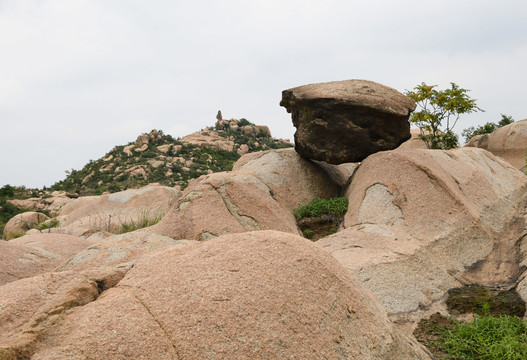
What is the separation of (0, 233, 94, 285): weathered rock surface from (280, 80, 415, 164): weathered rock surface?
5.88 m

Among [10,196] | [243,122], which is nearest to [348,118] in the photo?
[10,196]

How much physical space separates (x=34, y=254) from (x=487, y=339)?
656cm

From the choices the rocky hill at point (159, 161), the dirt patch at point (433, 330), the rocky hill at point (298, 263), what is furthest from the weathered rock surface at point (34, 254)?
the rocky hill at point (159, 161)

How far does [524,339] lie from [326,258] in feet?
8.48

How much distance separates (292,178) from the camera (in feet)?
36.2

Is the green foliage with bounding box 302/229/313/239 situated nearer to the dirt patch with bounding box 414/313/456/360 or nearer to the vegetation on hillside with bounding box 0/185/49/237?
the dirt patch with bounding box 414/313/456/360

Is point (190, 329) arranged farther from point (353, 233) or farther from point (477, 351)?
point (353, 233)

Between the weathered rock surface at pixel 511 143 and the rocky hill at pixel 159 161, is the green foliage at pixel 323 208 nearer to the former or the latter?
the weathered rock surface at pixel 511 143

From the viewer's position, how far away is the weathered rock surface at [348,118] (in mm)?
10430

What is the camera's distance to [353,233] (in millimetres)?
7828

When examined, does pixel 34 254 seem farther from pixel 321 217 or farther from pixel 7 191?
pixel 7 191

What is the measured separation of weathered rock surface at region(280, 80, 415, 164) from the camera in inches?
411

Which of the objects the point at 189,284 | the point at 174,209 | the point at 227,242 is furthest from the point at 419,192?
the point at 189,284

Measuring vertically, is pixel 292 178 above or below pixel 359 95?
below
